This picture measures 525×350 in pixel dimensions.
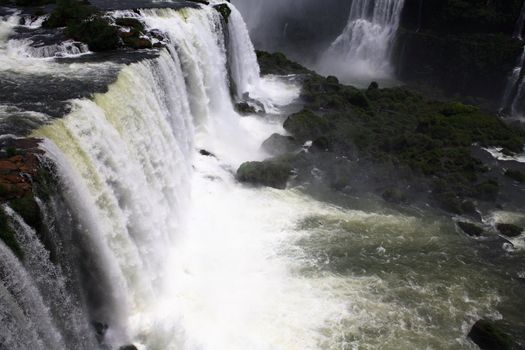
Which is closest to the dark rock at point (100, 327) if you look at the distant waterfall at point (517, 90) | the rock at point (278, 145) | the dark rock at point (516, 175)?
the rock at point (278, 145)

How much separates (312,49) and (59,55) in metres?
29.4

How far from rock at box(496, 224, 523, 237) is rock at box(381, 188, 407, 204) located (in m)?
3.27

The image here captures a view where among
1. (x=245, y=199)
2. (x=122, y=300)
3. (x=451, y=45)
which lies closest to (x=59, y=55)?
(x=245, y=199)

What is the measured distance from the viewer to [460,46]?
3250 cm

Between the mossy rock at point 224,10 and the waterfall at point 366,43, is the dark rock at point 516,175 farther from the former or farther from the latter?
the waterfall at point 366,43

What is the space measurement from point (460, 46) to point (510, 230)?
67.5ft

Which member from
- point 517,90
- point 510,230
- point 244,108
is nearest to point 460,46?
point 517,90

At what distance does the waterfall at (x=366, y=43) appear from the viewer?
35781 mm

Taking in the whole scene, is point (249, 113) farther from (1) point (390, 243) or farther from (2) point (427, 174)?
(1) point (390, 243)

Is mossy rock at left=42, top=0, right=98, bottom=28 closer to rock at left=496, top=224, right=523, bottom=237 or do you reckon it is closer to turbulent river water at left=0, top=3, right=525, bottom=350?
turbulent river water at left=0, top=3, right=525, bottom=350

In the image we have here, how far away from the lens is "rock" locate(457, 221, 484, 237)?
51.1 ft

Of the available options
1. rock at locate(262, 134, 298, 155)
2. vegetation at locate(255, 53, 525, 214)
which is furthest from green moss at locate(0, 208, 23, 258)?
vegetation at locate(255, 53, 525, 214)

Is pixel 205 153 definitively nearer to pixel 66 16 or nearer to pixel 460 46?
pixel 66 16

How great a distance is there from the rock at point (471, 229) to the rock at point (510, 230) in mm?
703
